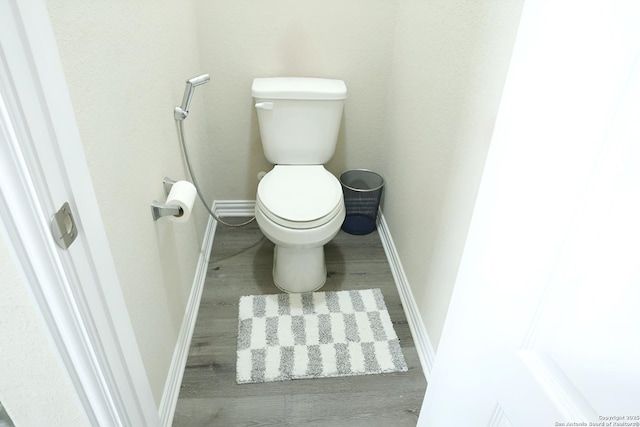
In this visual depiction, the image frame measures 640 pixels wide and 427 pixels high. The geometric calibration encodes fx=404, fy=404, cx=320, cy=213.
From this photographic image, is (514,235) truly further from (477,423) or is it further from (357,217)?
(357,217)

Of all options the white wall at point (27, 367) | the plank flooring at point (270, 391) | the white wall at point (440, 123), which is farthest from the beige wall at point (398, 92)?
the white wall at point (27, 367)

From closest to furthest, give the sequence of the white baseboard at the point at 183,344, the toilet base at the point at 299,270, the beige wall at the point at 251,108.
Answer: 1. the beige wall at the point at 251,108
2. the white baseboard at the point at 183,344
3. the toilet base at the point at 299,270

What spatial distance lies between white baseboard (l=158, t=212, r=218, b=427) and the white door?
1007 millimetres

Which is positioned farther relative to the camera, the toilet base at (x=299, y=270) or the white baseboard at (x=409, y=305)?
the toilet base at (x=299, y=270)

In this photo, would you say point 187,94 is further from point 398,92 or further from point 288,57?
point 398,92

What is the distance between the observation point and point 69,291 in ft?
1.90

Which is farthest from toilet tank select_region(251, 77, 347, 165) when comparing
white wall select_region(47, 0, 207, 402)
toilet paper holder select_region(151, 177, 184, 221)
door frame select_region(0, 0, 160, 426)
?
door frame select_region(0, 0, 160, 426)

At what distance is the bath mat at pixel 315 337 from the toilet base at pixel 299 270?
44 mm

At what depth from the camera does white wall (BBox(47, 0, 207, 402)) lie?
2.48 feet

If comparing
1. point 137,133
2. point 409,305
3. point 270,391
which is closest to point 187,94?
point 137,133

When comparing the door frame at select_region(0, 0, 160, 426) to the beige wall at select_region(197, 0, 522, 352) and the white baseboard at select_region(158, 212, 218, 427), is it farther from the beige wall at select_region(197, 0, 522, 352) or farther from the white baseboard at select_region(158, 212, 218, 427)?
the beige wall at select_region(197, 0, 522, 352)

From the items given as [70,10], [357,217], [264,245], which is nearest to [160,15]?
[70,10]

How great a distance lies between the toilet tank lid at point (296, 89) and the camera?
5.76ft

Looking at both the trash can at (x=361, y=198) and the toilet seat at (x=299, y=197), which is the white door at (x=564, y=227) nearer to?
the toilet seat at (x=299, y=197)
